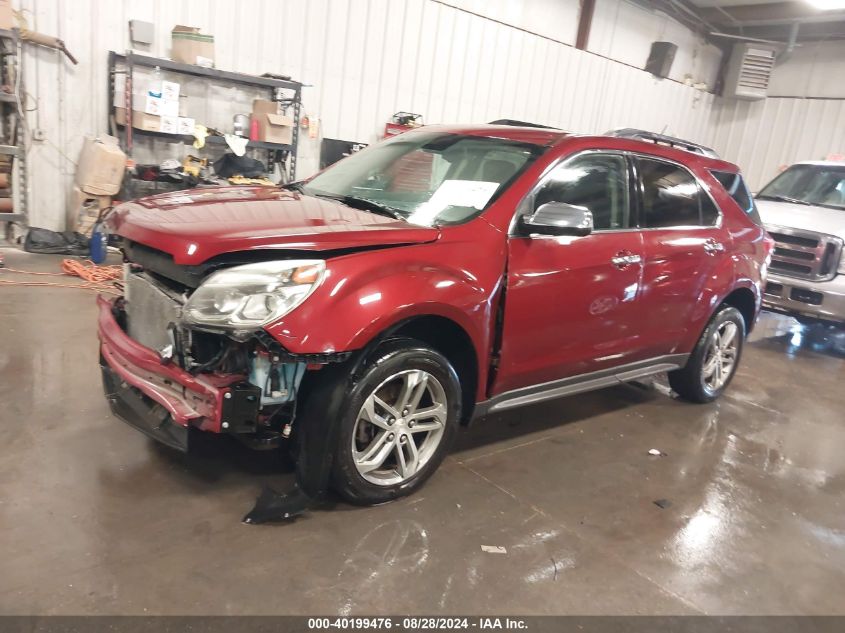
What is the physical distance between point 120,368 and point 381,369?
1.01m

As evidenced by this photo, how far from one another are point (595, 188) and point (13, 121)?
5.76m

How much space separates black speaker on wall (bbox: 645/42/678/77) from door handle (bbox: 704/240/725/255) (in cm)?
926

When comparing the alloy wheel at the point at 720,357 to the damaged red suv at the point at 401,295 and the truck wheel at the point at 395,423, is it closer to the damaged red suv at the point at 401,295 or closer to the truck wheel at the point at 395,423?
the damaged red suv at the point at 401,295

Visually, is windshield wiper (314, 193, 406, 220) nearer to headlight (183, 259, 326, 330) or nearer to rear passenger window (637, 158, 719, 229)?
headlight (183, 259, 326, 330)

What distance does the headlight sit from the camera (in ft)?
6.77

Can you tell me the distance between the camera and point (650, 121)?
40.8 ft

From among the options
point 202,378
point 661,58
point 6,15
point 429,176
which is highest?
point 661,58

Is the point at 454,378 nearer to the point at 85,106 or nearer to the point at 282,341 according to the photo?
the point at 282,341

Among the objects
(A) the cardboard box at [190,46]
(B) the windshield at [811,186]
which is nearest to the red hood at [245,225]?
(A) the cardboard box at [190,46]

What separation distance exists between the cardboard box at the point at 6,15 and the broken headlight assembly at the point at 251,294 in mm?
5070

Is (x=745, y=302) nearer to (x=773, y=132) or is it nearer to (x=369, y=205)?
(x=369, y=205)

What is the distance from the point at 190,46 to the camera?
21.1 ft

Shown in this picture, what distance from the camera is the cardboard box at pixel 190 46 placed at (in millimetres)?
6395

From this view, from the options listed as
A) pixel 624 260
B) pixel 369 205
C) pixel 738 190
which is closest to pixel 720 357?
pixel 738 190
